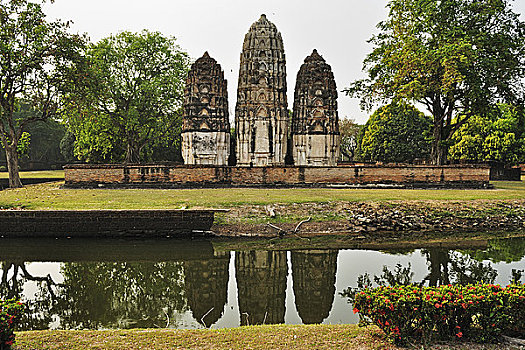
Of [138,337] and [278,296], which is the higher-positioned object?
[138,337]

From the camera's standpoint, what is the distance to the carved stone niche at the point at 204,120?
25047 millimetres

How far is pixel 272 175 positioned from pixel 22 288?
13613 mm

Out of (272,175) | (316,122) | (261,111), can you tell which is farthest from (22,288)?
(316,122)

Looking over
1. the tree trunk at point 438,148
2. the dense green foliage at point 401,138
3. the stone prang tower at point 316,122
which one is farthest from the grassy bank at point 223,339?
the dense green foliage at point 401,138

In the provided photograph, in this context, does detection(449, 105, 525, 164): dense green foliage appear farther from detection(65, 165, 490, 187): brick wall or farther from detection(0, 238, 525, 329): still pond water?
detection(0, 238, 525, 329): still pond water

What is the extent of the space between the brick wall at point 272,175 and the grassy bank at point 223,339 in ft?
51.9

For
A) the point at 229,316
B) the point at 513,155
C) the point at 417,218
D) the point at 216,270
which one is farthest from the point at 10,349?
the point at 513,155

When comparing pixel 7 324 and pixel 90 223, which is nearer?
pixel 7 324

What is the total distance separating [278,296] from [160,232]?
21.1ft

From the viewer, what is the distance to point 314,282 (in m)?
8.50

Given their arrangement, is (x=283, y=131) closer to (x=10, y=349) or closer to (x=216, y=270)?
(x=216, y=270)

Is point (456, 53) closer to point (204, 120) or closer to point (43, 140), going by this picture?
point (204, 120)

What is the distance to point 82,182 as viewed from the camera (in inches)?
780

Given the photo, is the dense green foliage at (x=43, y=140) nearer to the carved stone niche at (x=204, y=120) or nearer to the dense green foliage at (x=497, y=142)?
the carved stone niche at (x=204, y=120)
